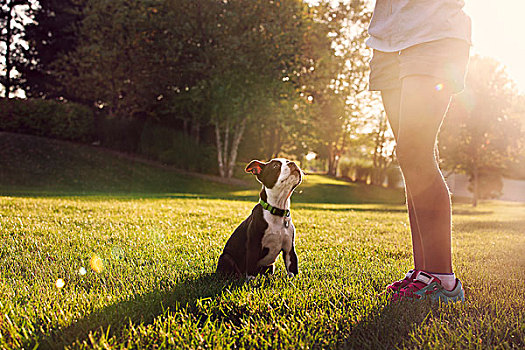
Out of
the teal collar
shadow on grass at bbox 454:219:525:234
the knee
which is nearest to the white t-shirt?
the knee

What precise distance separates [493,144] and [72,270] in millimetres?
23342

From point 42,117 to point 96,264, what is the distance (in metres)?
20.4

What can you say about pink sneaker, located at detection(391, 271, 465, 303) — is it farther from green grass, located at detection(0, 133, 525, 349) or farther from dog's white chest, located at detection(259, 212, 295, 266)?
dog's white chest, located at detection(259, 212, 295, 266)

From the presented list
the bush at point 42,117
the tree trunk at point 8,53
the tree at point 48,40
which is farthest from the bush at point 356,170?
the tree trunk at point 8,53

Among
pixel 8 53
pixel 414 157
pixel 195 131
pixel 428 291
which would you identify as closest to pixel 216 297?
pixel 428 291

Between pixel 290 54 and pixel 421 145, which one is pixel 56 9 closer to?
pixel 290 54

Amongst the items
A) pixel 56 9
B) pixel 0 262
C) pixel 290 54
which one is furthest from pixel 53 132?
pixel 0 262

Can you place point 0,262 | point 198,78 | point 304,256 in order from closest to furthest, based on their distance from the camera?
point 0,262
point 304,256
point 198,78

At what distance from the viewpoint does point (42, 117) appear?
20750 mm

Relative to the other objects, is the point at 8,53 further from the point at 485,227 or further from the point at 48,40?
the point at 485,227

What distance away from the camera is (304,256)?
156 inches

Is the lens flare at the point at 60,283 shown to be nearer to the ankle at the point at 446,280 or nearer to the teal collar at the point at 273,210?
the teal collar at the point at 273,210

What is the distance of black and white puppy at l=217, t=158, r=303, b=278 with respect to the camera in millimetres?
2895

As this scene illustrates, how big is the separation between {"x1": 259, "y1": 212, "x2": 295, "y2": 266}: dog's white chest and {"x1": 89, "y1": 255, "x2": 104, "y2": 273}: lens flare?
1311mm
